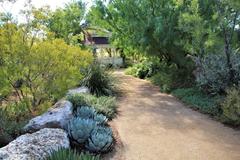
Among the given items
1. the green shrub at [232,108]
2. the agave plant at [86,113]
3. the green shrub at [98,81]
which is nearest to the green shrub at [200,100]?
the green shrub at [232,108]

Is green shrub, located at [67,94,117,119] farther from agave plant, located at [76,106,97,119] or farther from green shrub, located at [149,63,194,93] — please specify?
green shrub, located at [149,63,194,93]

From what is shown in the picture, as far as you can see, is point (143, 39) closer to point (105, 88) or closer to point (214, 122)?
point (105, 88)

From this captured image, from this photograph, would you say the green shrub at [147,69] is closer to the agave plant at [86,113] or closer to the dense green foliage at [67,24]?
the dense green foliage at [67,24]

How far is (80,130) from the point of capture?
6.54m

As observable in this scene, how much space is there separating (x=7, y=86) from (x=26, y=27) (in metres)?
1.70

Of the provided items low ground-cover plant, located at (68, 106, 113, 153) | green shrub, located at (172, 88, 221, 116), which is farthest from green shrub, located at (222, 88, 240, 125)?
low ground-cover plant, located at (68, 106, 113, 153)

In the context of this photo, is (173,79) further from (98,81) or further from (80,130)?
(80,130)

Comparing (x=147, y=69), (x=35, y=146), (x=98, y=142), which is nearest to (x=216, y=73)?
(x=98, y=142)

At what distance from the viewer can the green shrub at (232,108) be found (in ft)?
27.1

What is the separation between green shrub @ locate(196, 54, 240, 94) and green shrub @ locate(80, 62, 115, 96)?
3432 millimetres

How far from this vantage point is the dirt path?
646 centimetres

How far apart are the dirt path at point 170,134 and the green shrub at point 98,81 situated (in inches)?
50.7

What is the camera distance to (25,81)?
877 cm

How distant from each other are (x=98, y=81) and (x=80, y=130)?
6076 millimetres
